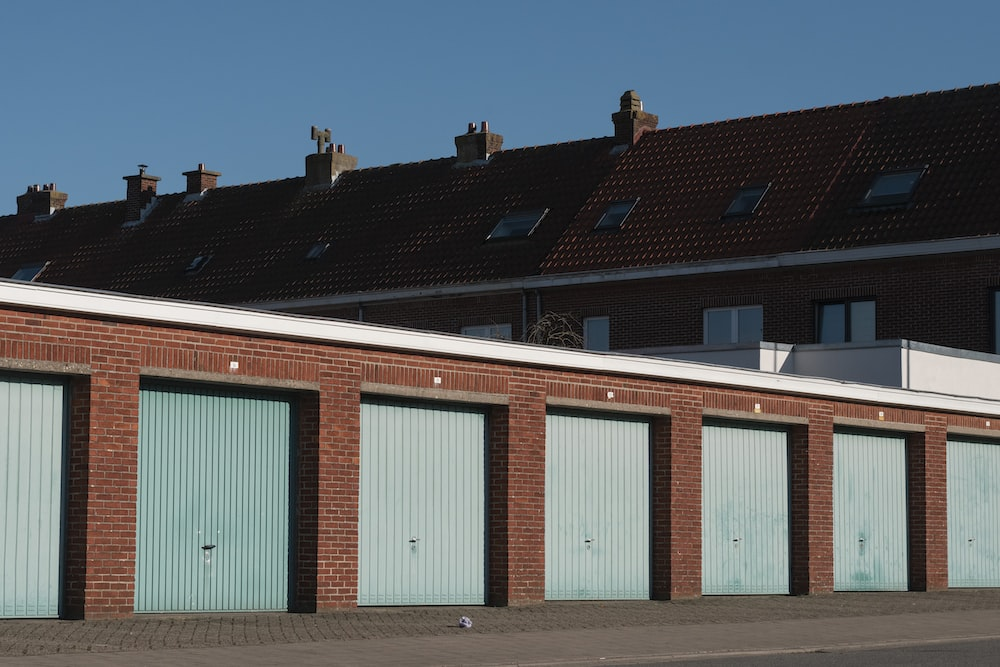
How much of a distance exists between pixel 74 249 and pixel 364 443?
3001cm

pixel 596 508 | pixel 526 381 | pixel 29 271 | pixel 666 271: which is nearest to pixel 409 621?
pixel 526 381

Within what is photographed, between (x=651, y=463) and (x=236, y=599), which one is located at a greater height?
(x=651, y=463)

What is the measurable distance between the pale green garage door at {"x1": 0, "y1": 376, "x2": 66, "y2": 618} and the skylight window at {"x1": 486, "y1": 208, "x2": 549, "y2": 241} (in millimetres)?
22459

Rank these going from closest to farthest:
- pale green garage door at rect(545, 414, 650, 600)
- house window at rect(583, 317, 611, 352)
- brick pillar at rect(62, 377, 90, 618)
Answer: brick pillar at rect(62, 377, 90, 618)
pale green garage door at rect(545, 414, 650, 600)
house window at rect(583, 317, 611, 352)

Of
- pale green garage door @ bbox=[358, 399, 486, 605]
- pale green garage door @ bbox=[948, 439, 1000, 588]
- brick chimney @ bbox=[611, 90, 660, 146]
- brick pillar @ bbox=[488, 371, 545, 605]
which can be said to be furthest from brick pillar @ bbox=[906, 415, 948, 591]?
brick chimney @ bbox=[611, 90, 660, 146]

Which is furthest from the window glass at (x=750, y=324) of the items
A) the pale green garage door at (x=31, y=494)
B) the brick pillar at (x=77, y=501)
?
the pale green garage door at (x=31, y=494)

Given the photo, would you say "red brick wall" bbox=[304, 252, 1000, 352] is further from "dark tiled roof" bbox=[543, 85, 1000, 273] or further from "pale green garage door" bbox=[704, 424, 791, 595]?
"pale green garage door" bbox=[704, 424, 791, 595]

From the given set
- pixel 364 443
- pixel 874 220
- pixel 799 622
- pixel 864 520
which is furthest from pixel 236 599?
pixel 874 220

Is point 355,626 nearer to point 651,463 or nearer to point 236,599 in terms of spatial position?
point 236,599

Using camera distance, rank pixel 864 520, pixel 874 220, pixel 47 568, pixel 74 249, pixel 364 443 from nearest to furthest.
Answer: pixel 47 568 < pixel 364 443 < pixel 864 520 < pixel 874 220 < pixel 74 249

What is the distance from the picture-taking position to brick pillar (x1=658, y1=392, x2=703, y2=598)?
2439cm

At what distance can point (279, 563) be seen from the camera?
65.5 feet

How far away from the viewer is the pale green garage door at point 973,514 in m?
30.0

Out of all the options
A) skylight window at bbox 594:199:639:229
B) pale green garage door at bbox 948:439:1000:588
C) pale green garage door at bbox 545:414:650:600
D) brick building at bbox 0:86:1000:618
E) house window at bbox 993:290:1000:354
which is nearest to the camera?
brick building at bbox 0:86:1000:618
